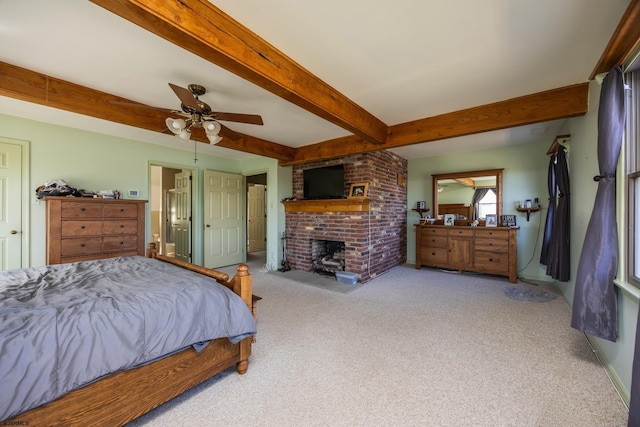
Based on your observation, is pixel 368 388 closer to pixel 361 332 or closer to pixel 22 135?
pixel 361 332

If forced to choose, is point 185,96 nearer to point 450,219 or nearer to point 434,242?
point 434,242

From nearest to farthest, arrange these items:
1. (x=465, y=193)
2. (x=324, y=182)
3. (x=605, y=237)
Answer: (x=605, y=237)
(x=324, y=182)
(x=465, y=193)

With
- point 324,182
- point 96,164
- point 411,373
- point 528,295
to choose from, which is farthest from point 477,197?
point 96,164

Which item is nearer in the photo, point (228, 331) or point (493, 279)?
point (228, 331)

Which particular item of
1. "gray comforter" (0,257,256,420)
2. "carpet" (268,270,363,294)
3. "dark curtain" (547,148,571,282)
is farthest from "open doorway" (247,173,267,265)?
"dark curtain" (547,148,571,282)

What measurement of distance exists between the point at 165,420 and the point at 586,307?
111 inches

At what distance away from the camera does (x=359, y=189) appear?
4207 mm

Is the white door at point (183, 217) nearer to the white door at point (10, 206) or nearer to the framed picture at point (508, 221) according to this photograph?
the white door at point (10, 206)

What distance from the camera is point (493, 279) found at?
13.7 ft

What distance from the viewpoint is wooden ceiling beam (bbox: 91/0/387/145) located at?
Answer: 4.30 ft

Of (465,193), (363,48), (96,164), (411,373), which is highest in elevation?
(363,48)

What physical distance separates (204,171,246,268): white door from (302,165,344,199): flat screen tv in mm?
1668

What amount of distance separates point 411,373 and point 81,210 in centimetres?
409

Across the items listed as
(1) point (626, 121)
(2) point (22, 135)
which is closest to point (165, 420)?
(1) point (626, 121)
